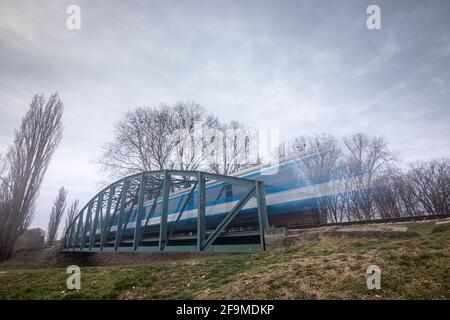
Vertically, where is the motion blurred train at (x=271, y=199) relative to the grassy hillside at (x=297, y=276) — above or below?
above

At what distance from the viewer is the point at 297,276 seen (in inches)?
181

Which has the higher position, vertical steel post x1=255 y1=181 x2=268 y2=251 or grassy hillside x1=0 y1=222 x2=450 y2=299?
vertical steel post x1=255 y1=181 x2=268 y2=251

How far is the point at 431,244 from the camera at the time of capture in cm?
508

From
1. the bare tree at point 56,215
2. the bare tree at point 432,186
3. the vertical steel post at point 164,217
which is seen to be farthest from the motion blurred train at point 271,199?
the bare tree at point 56,215

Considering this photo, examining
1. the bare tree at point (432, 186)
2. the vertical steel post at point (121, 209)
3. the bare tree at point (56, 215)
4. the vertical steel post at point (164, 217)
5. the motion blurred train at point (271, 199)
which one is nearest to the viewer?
the vertical steel post at point (164, 217)

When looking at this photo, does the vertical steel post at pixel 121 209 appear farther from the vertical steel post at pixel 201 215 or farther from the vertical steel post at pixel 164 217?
the vertical steel post at pixel 201 215

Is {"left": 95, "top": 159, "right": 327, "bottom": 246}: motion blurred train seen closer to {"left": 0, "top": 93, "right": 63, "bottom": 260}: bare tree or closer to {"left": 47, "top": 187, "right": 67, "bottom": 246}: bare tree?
{"left": 0, "top": 93, "right": 63, "bottom": 260}: bare tree

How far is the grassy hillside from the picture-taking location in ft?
12.2

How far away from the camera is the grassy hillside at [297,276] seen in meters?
3.73

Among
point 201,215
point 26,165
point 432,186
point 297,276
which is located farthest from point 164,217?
point 432,186

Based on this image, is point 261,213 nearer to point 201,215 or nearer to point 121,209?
point 201,215

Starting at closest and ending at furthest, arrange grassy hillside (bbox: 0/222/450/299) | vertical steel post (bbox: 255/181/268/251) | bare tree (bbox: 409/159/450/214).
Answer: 1. grassy hillside (bbox: 0/222/450/299)
2. vertical steel post (bbox: 255/181/268/251)
3. bare tree (bbox: 409/159/450/214)

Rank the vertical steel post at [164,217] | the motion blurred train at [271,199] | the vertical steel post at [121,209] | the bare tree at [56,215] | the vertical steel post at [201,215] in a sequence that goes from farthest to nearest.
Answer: the bare tree at [56,215] → the vertical steel post at [121,209] → the motion blurred train at [271,199] → the vertical steel post at [164,217] → the vertical steel post at [201,215]

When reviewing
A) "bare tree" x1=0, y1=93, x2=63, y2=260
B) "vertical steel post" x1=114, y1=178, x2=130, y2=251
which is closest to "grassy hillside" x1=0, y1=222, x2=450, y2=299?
"vertical steel post" x1=114, y1=178, x2=130, y2=251
